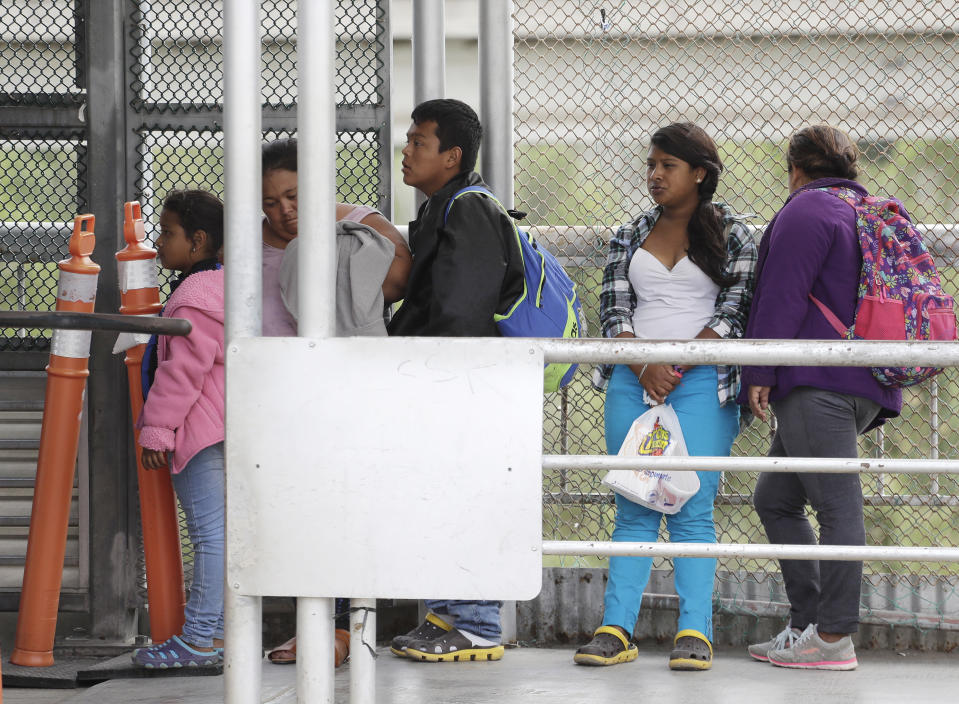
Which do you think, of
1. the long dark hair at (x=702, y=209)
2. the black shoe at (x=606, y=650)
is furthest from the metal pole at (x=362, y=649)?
the long dark hair at (x=702, y=209)

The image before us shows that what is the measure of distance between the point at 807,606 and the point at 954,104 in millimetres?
1909

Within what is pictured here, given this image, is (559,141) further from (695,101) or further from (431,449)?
(431,449)

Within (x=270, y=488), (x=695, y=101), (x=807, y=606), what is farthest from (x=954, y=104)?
(x=270, y=488)

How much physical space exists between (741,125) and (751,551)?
2.26 metres

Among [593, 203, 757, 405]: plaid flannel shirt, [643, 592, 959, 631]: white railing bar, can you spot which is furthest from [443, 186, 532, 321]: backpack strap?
[643, 592, 959, 631]: white railing bar

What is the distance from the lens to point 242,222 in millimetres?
2363

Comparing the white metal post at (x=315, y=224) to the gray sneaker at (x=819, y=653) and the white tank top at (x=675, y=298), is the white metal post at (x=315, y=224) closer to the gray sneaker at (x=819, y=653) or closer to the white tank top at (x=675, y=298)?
the white tank top at (x=675, y=298)

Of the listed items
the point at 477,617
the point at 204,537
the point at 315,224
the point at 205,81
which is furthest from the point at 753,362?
the point at 205,81

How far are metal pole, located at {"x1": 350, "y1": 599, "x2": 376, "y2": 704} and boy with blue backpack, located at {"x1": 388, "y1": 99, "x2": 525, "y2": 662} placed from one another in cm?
104

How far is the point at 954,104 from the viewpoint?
4.16m

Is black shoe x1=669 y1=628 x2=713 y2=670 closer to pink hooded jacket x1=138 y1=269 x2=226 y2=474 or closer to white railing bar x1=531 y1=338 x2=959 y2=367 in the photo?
white railing bar x1=531 y1=338 x2=959 y2=367

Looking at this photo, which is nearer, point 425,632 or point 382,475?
point 382,475

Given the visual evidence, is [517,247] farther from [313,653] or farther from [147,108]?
[147,108]

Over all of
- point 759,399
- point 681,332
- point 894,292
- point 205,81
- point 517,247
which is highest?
point 205,81
